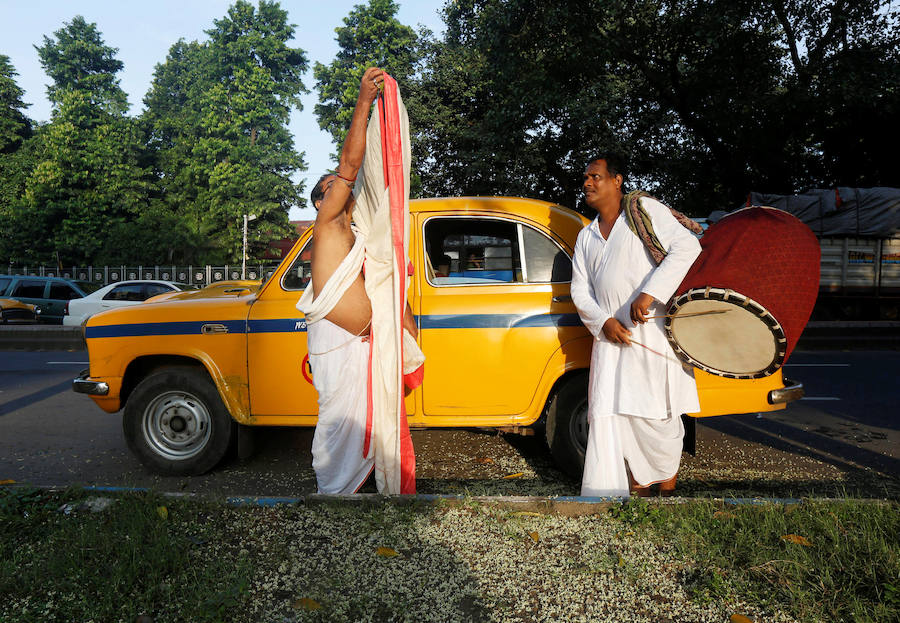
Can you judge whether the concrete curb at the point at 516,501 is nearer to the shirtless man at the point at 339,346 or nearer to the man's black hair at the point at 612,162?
the shirtless man at the point at 339,346

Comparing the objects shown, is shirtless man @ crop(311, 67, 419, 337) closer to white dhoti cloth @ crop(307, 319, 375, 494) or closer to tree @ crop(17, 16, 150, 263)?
white dhoti cloth @ crop(307, 319, 375, 494)

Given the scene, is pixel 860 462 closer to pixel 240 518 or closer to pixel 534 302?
pixel 534 302

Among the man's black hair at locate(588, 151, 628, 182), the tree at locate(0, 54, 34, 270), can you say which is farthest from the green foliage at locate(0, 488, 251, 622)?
the tree at locate(0, 54, 34, 270)

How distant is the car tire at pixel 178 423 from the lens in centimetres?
458

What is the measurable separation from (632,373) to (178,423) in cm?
330

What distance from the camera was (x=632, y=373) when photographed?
3693 millimetres

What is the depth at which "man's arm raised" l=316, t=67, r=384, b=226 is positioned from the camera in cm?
326

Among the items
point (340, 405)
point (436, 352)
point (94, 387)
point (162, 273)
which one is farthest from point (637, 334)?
point (162, 273)

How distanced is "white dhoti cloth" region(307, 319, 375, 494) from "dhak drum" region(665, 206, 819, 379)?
6.12ft

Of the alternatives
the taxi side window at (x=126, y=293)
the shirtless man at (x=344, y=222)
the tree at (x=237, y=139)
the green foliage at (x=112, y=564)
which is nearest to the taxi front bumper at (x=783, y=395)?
the shirtless man at (x=344, y=222)

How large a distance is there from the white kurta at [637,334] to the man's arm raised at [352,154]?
5.20 ft

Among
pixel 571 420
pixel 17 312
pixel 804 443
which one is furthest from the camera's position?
pixel 17 312

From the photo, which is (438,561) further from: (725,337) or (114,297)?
(114,297)

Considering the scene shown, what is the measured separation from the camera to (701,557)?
9.04 feet
